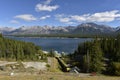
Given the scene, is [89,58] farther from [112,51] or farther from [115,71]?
[112,51]

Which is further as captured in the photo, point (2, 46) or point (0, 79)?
point (2, 46)

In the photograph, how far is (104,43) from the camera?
4715 inches

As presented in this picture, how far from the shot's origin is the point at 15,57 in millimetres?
98125

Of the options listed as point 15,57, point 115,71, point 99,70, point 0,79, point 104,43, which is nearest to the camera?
point 0,79

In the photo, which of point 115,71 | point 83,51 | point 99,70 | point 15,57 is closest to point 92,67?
point 99,70

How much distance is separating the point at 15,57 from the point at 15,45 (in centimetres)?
601

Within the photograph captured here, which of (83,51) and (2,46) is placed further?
(83,51)

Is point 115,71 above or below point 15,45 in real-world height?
below

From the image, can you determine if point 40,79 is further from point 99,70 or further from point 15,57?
point 15,57

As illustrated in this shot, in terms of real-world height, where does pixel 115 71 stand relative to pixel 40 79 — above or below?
below

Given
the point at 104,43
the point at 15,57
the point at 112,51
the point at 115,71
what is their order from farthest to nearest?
the point at 104,43 → the point at 112,51 → the point at 15,57 → the point at 115,71

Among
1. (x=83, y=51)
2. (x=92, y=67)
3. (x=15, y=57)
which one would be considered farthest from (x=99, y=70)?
(x=83, y=51)

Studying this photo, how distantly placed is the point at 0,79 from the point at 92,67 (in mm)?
40006

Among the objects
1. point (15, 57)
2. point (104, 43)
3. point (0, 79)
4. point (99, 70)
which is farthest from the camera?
point (104, 43)
